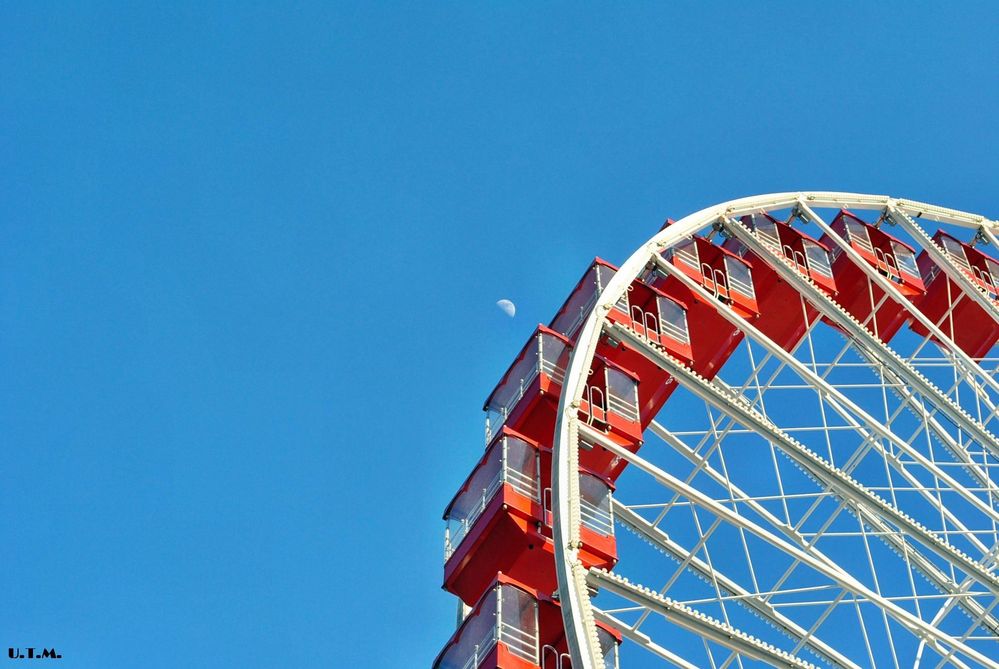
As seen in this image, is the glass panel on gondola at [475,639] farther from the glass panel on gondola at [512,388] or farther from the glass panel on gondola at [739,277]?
the glass panel on gondola at [739,277]

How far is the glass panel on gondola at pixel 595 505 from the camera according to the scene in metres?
14.6

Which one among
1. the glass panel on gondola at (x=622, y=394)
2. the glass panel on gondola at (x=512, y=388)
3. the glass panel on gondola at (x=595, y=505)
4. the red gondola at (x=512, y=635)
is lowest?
the red gondola at (x=512, y=635)

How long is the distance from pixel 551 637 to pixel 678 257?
7.20 metres

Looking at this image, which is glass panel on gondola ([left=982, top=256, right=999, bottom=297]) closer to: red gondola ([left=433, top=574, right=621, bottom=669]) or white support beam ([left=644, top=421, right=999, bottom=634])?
white support beam ([left=644, top=421, right=999, bottom=634])

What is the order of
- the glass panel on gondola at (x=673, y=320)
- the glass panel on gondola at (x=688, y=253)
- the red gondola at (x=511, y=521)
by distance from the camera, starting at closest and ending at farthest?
the red gondola at (x=511, y=521) < the glass panel on gondola at (x=673, y=320) < the glass panel on gondola at (x=688, y=253)

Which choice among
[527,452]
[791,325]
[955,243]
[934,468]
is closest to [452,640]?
[527,452]

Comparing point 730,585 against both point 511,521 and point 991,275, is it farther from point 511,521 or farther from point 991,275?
point 991,275

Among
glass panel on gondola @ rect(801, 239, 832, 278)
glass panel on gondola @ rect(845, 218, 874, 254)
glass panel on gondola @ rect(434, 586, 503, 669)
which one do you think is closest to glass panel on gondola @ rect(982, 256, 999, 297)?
glass panel on gondola @ rect(845, 218, 874, 254)

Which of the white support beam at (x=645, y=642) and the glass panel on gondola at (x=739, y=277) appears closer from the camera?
the white support beam at (x=645, y=642)

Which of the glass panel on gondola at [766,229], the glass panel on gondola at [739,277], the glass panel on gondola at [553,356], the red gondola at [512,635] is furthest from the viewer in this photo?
the glass panel on gondola at [766,229]

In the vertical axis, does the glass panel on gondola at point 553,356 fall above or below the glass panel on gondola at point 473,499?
above

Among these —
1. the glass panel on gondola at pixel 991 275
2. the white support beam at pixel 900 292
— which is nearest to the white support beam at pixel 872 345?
the white support beam at pixel 900 292

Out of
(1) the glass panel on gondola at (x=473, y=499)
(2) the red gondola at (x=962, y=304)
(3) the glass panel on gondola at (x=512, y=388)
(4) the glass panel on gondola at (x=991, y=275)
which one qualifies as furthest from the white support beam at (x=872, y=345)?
(1) the glass panel on gondola at (x=473, y=499)

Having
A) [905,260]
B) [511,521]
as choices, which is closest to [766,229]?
[905,260]
